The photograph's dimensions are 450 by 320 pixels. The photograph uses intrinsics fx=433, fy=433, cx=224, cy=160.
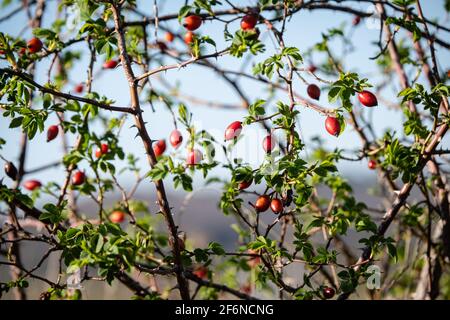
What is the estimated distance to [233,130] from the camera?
5.76 feet

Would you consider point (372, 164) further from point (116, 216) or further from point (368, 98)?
point (116, 216)

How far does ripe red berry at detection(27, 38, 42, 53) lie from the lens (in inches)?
82.7

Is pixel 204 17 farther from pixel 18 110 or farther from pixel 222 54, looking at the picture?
pixel 18 110

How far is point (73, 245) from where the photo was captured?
1586 mm

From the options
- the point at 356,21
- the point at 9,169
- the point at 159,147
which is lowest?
the point at 9,169

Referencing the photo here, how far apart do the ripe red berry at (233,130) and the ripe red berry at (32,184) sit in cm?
147

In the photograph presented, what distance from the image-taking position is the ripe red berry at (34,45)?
2102mm

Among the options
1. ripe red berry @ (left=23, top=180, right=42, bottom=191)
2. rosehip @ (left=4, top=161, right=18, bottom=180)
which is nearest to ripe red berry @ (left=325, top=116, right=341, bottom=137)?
rosehip @ (left=4, top=161, right=18, bottom=180)

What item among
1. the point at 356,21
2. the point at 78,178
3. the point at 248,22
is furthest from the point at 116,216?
the point at 356,21

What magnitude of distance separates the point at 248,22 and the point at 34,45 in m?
1.04

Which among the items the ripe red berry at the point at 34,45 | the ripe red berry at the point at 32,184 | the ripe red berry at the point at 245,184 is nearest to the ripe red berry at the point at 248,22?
the ripe red berry at the point at 245,184

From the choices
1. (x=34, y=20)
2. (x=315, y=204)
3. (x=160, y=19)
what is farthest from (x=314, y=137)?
(x=34, y=20)

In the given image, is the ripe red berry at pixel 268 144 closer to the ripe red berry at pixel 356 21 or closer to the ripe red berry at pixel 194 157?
the ripe red berry at pixel 194 157
